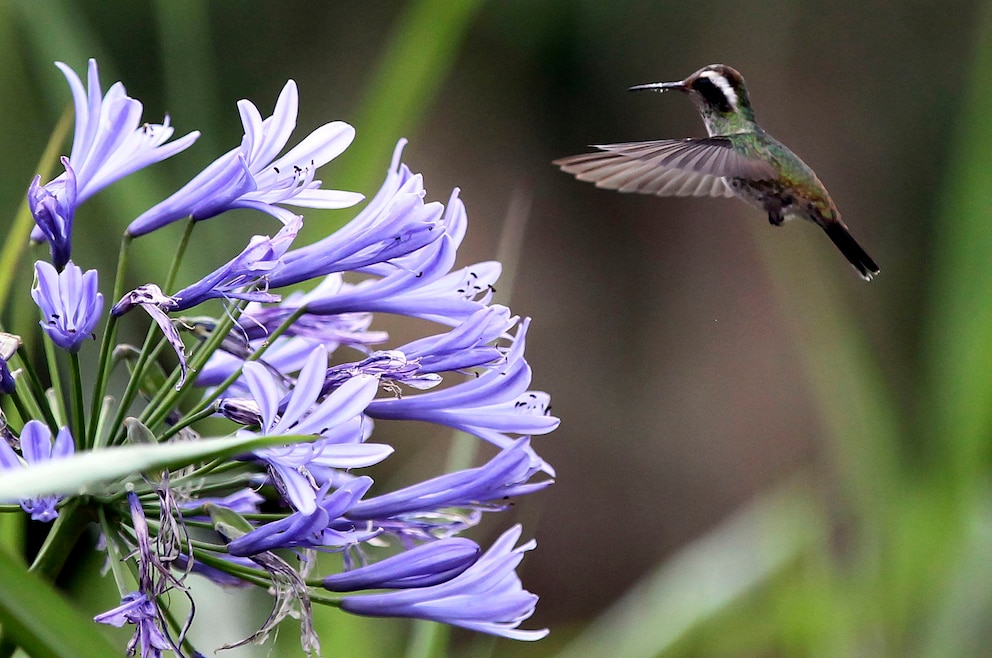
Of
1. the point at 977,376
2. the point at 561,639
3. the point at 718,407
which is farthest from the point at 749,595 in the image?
the point at 718,407

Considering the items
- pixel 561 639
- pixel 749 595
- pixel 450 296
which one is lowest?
pixel 561 639

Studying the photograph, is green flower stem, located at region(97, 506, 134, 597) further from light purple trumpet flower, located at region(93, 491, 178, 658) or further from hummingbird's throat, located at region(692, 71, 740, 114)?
hummingbird's throat, located at region(692, 71, 740, 114)

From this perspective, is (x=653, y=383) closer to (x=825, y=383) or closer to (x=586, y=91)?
(x=586, y=91)

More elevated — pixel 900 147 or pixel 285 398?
pixel 900 147

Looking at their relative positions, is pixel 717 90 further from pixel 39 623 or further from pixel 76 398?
pixel 39 623

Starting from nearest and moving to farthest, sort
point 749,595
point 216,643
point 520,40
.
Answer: point 216,643 → point 749,595 → point 520,40

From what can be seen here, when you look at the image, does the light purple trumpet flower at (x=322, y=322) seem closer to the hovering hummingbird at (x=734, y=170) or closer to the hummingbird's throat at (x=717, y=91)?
the hovering hummingbird at (x=734, y=170)

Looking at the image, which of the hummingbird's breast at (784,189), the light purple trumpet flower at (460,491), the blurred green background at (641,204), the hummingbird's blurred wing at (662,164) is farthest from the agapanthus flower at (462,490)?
the blurred green background at (641,204)

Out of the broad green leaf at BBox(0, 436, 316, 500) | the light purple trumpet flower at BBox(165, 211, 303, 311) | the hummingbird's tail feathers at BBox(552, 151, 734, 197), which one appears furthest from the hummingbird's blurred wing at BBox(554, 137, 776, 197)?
the broad green leaf at BBox(0, 436, 316, 500)
